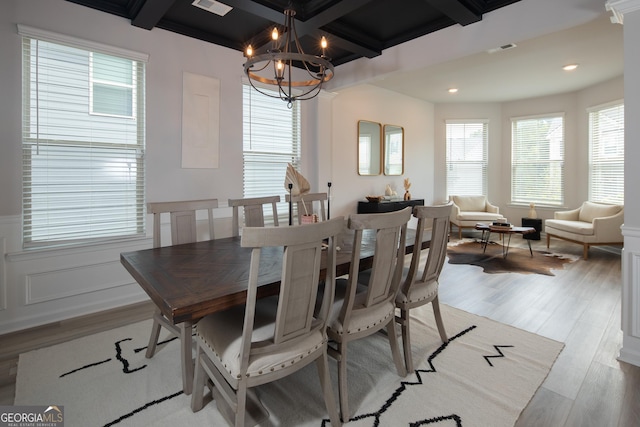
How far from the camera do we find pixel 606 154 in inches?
228

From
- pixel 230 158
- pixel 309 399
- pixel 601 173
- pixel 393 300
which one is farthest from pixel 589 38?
pixel 309 399

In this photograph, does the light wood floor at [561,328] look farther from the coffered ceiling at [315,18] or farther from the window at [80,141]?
the coffered ceiling at [315,18]

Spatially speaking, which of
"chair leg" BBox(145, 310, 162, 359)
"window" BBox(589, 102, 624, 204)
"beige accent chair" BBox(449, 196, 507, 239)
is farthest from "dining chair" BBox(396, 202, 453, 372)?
"window" BBox(589, 102, 624, 204)

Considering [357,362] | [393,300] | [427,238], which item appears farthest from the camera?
[427,238]

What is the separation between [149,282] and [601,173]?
7269mm

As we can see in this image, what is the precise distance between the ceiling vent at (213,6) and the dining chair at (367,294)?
8.07 ft

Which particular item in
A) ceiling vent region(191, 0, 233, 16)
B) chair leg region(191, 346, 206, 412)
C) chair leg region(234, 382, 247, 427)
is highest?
ceiling vent region(191, 0, 233, 16)

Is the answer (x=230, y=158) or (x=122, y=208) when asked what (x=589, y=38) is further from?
(x=122, y=208)

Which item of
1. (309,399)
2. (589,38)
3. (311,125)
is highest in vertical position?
(589,38)

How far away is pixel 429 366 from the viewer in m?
2.19

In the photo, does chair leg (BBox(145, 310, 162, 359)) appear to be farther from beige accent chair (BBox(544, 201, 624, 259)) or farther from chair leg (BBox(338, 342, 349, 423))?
beige accent chair (BBox(544, 201, 624, 259))

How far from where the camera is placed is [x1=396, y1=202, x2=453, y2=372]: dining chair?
80.8 inches

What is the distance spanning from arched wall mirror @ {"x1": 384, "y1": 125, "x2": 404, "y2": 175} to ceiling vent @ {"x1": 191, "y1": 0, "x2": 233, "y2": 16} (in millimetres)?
3610

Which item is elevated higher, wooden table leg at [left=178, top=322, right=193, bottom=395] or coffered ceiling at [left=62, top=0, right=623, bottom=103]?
coffered ceiling at [left=62, top=0, right=623, bottom=103]
